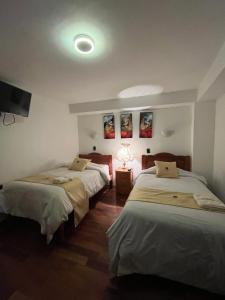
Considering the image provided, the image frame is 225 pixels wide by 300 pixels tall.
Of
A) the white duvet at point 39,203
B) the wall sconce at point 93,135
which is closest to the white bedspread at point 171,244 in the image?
the white duvet at point 39,203

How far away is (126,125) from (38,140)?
2140 mm

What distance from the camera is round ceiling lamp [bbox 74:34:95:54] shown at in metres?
1.42

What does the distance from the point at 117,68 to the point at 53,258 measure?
101 inches

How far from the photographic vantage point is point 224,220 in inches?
51.6

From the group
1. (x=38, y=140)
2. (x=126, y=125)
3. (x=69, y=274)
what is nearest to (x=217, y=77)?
(x=126, y=125)

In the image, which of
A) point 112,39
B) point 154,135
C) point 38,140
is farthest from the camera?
point 154,135

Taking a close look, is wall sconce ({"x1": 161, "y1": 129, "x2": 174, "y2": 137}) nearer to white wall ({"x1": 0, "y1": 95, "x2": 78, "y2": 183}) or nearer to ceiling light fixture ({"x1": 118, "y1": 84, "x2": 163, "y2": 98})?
ceiling light fixture ({"x1": 118, "y1": 84, "x2": 163, "y2": 98})

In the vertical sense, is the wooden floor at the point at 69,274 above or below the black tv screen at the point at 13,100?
below

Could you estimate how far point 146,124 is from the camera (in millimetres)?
3674

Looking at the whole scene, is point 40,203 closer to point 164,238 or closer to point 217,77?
point 164,238

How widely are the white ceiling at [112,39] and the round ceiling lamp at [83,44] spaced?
0.05 meters

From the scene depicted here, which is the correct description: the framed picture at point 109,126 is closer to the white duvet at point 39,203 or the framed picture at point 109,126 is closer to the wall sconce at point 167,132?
the wall sconce at point 167,132

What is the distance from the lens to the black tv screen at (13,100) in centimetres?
220

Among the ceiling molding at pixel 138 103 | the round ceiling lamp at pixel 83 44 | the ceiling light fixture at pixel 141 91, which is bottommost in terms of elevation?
the ceiling molding at pixel 138 103
